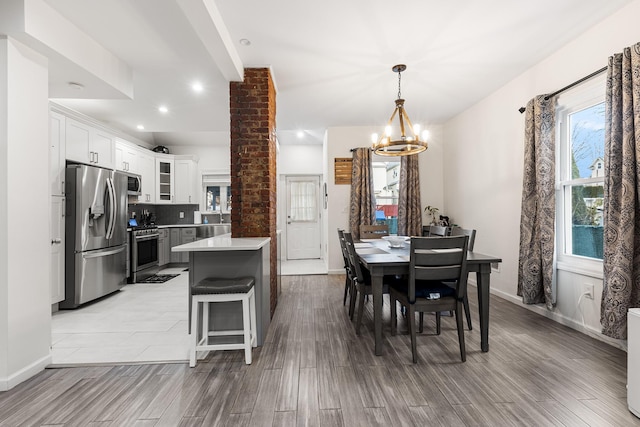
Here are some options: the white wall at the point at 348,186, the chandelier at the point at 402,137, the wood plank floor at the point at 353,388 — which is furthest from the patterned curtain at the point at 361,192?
the wood plank floor at the point at 353,388

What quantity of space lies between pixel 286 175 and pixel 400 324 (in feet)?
16.4

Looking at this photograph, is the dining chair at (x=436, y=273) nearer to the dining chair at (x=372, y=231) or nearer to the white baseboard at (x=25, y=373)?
the dining chair at (x=372, y=231)

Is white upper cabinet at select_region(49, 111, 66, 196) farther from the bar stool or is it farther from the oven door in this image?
the bar stool

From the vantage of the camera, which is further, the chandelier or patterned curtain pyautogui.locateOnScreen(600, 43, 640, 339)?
the chandelier

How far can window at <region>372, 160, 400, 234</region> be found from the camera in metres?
5.93

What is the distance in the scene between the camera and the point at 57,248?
135 inches

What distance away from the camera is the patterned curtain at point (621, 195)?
7.08 ft

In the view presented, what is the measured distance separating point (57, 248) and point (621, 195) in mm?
5458

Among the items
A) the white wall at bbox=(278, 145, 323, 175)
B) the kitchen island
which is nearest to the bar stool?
the kitchen island

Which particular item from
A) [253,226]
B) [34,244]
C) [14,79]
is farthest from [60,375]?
[14,79]

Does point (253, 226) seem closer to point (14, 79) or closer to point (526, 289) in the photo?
point (14, 79)

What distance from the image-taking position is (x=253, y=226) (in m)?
3.16

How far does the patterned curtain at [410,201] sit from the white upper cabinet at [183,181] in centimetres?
451

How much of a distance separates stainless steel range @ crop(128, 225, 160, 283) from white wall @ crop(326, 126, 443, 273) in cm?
326
